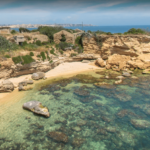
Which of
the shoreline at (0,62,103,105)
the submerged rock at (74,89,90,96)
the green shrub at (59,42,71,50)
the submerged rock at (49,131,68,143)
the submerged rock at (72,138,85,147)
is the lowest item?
the submerged rock at (72,138,85,147)

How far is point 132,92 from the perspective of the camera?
18.7 metres

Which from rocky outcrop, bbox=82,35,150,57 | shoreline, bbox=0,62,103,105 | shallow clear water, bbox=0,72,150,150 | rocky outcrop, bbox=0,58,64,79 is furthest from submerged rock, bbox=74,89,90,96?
A: rocky outcrop, bbox=82,35,150,57

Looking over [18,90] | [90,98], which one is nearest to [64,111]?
[90,98]

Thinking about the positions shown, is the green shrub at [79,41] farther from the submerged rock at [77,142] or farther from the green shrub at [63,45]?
the submerged rock at [77,142]

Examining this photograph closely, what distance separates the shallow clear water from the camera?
10.6m

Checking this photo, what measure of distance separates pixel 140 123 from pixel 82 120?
5696 millimetres

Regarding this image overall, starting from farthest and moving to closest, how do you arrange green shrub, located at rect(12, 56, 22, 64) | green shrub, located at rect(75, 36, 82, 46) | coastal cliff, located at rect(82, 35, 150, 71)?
1. green shrub, located at rect(75, 36, 82, 46)
2. coastal cliff, located at rect(82, 35, 150, 71)
3. green shrub, located at rect(12, 56, 22, 64)

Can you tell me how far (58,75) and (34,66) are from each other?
16.2ft

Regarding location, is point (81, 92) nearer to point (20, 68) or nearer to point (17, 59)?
point (20, 68)

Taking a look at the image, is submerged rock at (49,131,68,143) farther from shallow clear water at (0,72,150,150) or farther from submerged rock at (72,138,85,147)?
submerged rock at (72,138,85,147)

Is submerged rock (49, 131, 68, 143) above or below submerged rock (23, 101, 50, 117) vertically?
below

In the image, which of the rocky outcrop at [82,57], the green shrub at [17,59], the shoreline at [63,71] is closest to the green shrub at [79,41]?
the rocky outcrop at [82,57]

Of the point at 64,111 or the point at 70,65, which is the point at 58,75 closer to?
the point at 70,65

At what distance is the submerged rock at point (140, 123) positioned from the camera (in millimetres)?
12242
